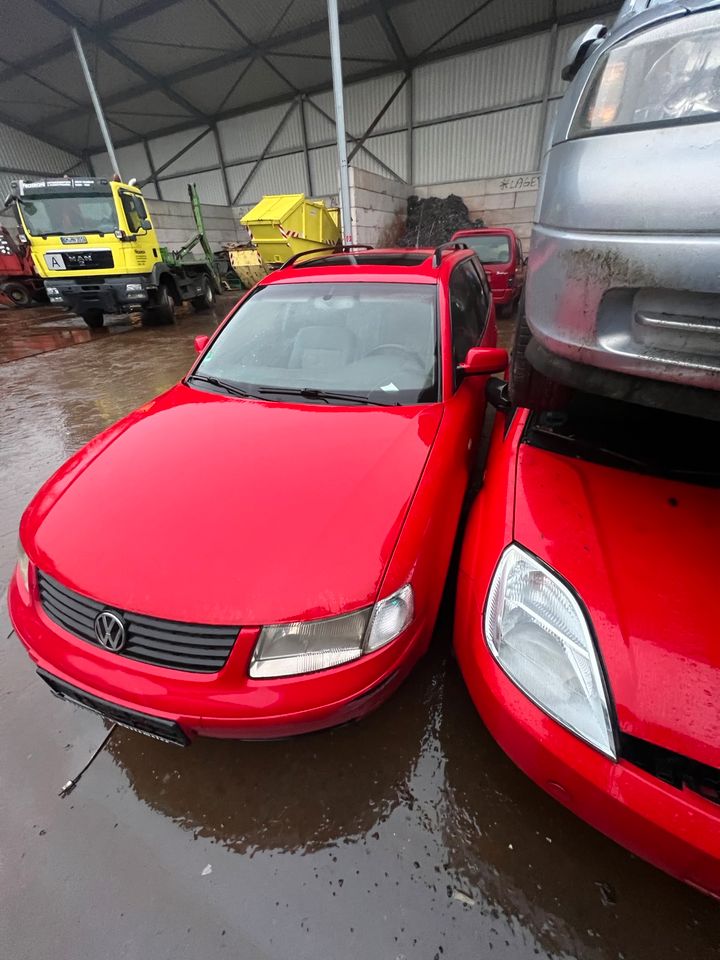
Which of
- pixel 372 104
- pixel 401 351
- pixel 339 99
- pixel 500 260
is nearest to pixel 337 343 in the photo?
pixel 401 351

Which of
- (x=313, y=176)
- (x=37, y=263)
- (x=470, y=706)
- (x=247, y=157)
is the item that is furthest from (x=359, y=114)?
(x=470, y=706)

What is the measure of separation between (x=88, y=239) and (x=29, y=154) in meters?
18.7

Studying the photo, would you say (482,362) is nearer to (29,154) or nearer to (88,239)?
(88,239)

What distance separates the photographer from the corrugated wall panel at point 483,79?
12.5m

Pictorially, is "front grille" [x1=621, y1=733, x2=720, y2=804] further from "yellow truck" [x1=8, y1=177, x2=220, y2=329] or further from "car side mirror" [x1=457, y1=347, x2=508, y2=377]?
"yellow truck" [x1=8, y1=177, x2=220, y2=329]

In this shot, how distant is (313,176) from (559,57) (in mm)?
8820

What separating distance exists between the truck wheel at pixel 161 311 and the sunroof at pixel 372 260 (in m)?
7.73

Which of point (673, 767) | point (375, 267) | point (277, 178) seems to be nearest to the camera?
point (673, 767)

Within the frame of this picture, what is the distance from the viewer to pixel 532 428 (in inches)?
68.2

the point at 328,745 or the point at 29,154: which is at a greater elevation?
the point at 29,154

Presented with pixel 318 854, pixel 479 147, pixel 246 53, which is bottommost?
pixel 318 854

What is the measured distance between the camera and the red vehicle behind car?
7.29m

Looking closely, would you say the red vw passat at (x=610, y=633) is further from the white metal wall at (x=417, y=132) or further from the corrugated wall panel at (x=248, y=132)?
the corrugated wall panel at (x=248, y=132)

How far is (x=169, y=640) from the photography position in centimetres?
120
